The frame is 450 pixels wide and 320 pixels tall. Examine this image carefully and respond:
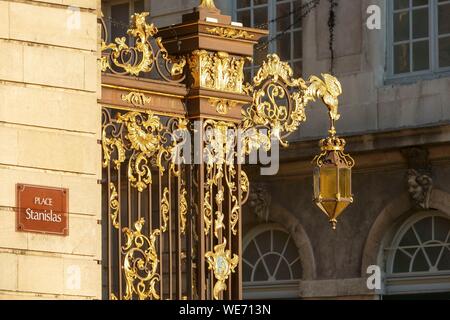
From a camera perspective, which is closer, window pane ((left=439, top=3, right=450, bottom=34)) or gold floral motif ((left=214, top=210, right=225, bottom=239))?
gold floral motif ((left=214, top=210, right=225, bottom=239))

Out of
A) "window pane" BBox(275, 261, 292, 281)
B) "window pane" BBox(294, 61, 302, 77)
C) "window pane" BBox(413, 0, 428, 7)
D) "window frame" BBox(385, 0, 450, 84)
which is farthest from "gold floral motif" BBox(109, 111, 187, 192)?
"window pane" BBox(275, 261, 292, 281)

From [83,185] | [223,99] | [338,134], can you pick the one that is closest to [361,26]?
[338,134]

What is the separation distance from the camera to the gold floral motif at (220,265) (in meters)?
14.8

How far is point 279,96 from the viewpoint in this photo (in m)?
15.3

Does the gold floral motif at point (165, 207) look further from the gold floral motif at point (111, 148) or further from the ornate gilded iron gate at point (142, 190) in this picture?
the gold floral motif at point (111, 148)

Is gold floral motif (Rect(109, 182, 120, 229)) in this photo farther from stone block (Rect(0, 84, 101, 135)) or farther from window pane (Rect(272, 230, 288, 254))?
window pane (Rect(272, 230, 288, 254))

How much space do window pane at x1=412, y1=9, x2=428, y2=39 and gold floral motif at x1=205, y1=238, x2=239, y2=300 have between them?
9.44 metres

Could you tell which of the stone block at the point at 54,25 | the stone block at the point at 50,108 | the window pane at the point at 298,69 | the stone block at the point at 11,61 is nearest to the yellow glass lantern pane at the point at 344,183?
the stone block at the point at 50,108

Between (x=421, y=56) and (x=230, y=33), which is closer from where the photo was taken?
(x=230, y=33)

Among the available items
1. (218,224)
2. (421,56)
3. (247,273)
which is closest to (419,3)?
(421,56)

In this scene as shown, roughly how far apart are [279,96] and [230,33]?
2.24ft

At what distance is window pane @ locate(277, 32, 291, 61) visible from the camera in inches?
994

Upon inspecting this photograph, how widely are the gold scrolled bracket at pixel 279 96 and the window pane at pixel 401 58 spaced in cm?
857

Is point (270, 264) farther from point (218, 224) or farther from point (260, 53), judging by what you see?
point (218, 224)
